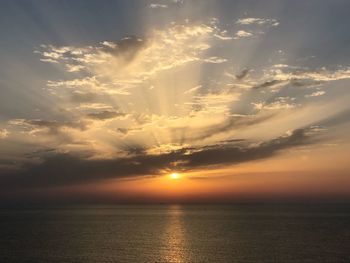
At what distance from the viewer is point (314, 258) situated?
243 feet

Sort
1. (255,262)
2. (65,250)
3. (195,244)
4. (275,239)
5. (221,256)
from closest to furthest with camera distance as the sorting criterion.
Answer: (255,262)
(221,256)
(65,250)
(195,244)
(275,239)

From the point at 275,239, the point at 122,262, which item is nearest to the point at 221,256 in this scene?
the point at 122,262

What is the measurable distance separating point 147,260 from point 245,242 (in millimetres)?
35142

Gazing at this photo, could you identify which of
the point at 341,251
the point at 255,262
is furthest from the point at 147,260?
the point at 341,251

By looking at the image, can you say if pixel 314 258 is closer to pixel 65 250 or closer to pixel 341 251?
pixel 341 251

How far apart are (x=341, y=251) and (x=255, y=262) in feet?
77.3

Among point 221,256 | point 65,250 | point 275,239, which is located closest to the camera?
point 221,256

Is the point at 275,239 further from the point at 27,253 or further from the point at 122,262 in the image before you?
the point at 27,253

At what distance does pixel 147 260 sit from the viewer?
72.6 metres

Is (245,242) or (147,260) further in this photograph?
(245,242)

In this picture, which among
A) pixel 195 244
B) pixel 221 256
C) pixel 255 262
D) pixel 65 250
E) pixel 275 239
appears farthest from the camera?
pixel 275 239

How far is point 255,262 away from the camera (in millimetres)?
69688

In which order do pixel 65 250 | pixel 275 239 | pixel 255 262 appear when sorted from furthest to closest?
pixel 275 239 → pixel 65 250 → pixel 255 262

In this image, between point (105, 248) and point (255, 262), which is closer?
point (255, 262)
